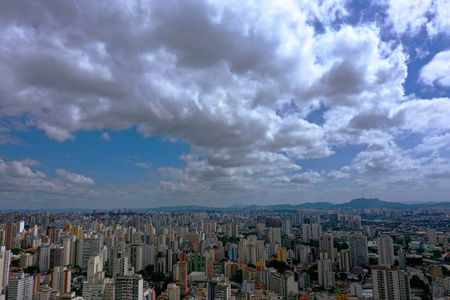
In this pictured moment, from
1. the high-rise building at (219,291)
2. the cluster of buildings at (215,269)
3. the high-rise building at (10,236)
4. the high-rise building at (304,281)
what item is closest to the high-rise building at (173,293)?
the cluster of buildings at (215,269)

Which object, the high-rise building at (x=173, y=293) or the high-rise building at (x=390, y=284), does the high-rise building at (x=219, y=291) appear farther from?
the high-rise building at (x=390, y=284)

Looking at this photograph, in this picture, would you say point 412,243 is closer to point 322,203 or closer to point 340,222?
point 340,222

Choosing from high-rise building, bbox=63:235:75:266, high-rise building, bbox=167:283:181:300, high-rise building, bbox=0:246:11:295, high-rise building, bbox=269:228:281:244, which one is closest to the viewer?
high-rise building, bbox=167:283:181:300

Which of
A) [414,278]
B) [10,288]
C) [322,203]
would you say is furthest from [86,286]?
[322,203]

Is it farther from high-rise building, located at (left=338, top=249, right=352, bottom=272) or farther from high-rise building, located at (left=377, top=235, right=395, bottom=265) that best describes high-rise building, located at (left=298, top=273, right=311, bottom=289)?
high-rise building, located at (left=377, top=235, right=395, bottom=265)

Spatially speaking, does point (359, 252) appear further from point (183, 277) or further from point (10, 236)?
point (10, 236)

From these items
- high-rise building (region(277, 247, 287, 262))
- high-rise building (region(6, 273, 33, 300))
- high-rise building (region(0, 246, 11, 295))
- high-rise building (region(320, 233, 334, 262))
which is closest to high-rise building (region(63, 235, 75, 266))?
high-rise building (region(0, 246, 11, 295))

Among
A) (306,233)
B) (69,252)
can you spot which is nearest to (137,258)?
(69,252)

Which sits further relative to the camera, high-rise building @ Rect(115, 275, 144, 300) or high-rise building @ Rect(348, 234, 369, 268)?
high-rise building @ Rect(348, 234, 369, 268)
